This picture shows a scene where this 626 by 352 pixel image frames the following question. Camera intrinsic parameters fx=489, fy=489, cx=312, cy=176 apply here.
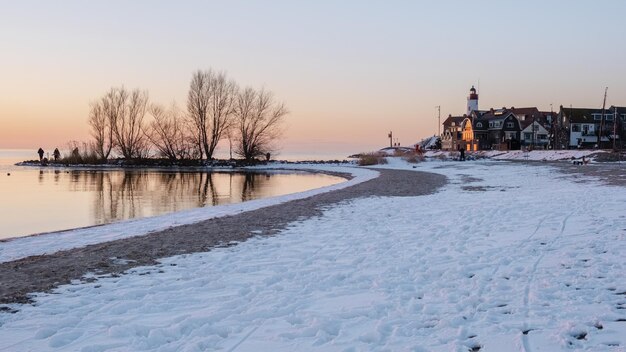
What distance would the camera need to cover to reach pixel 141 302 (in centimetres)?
562

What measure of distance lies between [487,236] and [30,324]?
7.64 metres

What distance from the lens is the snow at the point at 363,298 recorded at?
450 centimetres

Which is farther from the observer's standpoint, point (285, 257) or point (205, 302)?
point (285, 257)

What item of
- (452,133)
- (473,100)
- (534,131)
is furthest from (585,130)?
(473,100)

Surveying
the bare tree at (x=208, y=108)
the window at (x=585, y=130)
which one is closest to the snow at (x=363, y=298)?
the bare tree at (x=208, y=108)

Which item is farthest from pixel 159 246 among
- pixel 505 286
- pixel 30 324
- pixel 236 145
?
pixel 236 145

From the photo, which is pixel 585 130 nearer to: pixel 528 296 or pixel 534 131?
pixel 534 131

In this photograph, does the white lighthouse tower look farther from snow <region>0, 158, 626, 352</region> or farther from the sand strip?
snow <region>0, 158, 626, 352</region>

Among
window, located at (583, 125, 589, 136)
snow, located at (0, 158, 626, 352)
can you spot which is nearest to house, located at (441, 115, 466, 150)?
window, located at (583, 125, 589, 136)

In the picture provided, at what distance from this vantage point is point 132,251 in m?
8.46

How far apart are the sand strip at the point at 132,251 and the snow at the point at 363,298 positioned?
1.44ft

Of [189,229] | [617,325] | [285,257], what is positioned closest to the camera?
[617,325]

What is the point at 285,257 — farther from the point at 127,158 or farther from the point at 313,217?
the point at 127,158

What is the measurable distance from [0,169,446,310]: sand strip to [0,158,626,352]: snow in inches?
17.3
